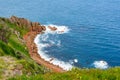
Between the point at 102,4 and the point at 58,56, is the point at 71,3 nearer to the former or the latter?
the point at 102,4

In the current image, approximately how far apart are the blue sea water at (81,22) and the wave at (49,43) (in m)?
2.10

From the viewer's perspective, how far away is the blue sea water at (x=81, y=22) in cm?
11025

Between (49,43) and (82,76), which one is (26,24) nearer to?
(49,43)

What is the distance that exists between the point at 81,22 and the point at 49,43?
31873 millimetres

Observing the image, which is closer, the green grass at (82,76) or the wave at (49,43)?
the green grass at (82,76)

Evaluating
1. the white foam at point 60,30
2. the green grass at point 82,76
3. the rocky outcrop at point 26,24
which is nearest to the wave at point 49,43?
the white foam at point 60,30

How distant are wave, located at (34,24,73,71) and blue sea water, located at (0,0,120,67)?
2.10m

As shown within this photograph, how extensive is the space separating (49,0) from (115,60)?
97.8m

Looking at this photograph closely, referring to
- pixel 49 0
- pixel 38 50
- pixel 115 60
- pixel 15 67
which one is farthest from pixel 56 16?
pixel 15 67

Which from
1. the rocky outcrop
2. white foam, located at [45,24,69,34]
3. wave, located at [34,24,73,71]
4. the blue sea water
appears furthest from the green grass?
the rocky outcrop

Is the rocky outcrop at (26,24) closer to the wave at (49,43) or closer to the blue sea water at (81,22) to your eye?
the wave at (49,43)

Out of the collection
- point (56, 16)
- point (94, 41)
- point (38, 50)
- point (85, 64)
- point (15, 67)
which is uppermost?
point (56, 16)

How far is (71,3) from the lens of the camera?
186250 millimetres

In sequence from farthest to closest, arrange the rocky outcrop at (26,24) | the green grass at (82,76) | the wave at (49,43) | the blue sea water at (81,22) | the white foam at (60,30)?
the rocky outcrop at (26,24) < the white foam at (60,30) < the blue sea water at (81,22) < the wave at (49,43) < the green grass at (82,76)
